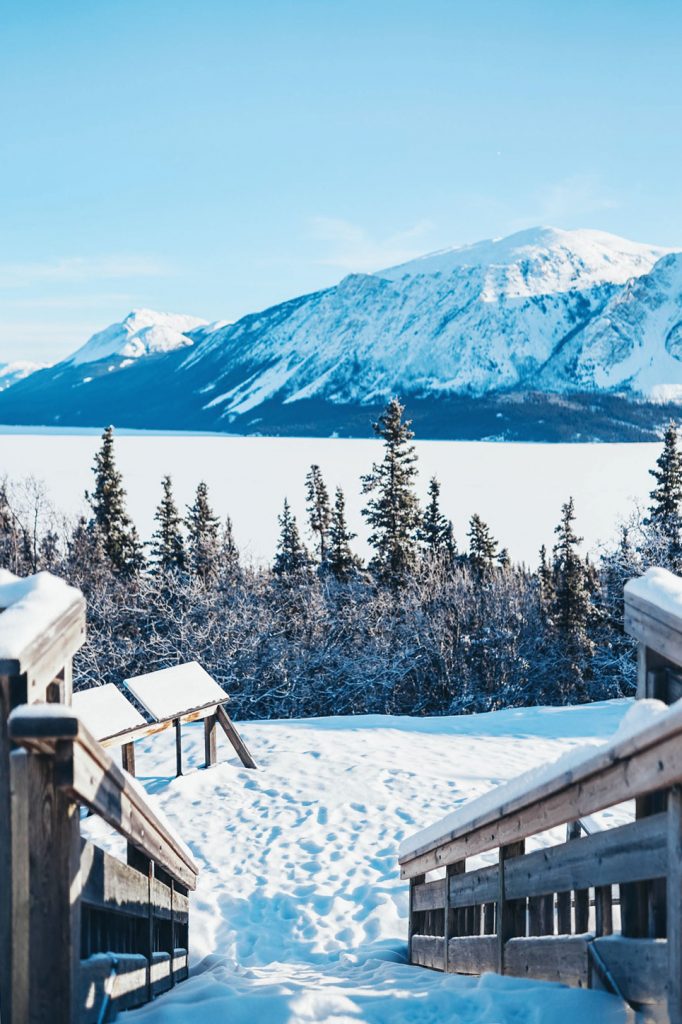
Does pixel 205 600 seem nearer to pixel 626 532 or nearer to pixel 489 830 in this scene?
pixel 626 532

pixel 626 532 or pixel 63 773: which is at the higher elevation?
pixel 626 532

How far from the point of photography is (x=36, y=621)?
2.30 m

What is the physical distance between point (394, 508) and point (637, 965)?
36174 mm

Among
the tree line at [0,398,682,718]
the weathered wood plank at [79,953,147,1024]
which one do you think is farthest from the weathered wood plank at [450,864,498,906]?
the tree line at [0,398,682,718]

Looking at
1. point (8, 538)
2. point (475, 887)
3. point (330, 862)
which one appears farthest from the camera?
point (8, 538)

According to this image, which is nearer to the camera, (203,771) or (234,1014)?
(234,1014)

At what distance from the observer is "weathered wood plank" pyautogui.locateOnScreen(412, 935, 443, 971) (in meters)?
4.79

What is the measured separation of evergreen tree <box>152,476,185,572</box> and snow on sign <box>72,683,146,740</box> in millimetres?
35584

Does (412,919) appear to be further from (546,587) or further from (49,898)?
(546,587)

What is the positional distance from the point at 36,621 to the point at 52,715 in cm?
33

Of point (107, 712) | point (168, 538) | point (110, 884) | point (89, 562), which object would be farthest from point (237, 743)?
point (168, 538)

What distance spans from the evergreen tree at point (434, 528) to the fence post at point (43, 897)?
44.4 meters

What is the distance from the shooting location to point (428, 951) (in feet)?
16.5

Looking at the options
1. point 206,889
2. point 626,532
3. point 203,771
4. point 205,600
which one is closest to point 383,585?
point 205,600
